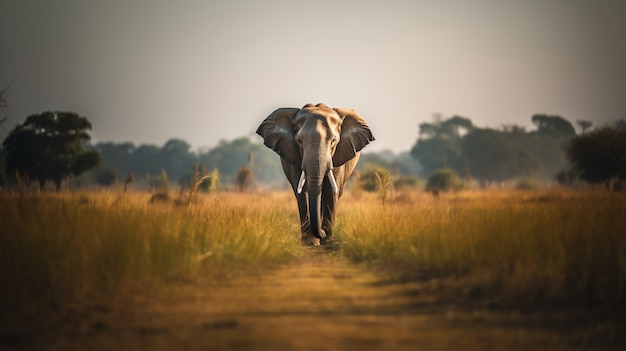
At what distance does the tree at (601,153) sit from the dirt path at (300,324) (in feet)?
80.8

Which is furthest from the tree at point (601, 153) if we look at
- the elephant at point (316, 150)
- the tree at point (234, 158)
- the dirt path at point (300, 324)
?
the tree at point (234, 158)

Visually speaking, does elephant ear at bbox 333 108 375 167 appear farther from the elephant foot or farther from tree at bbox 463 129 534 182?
tree at bbox 463 129 534 182

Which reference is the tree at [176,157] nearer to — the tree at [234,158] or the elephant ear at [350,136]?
the tree at [234,158]

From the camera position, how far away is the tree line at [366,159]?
27.9 meters

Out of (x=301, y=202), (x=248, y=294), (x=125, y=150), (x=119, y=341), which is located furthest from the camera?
(x=125, y=150)

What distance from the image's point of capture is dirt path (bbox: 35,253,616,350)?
4.00m

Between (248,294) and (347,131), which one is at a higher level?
(347,131)

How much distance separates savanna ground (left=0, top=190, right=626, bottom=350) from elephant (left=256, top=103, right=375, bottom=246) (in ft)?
7.67

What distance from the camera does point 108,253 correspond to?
6.04 metres

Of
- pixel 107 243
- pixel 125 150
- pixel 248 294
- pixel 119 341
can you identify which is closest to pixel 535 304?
pixel 248 294

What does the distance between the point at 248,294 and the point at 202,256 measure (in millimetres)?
1181

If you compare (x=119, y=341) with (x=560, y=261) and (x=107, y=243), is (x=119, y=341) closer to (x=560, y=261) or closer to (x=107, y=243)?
(x=107, y=243)

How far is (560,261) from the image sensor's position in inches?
225

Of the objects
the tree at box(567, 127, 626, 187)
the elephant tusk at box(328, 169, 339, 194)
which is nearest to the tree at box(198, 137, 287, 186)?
the tree at box(567, 127, 626, 187)
